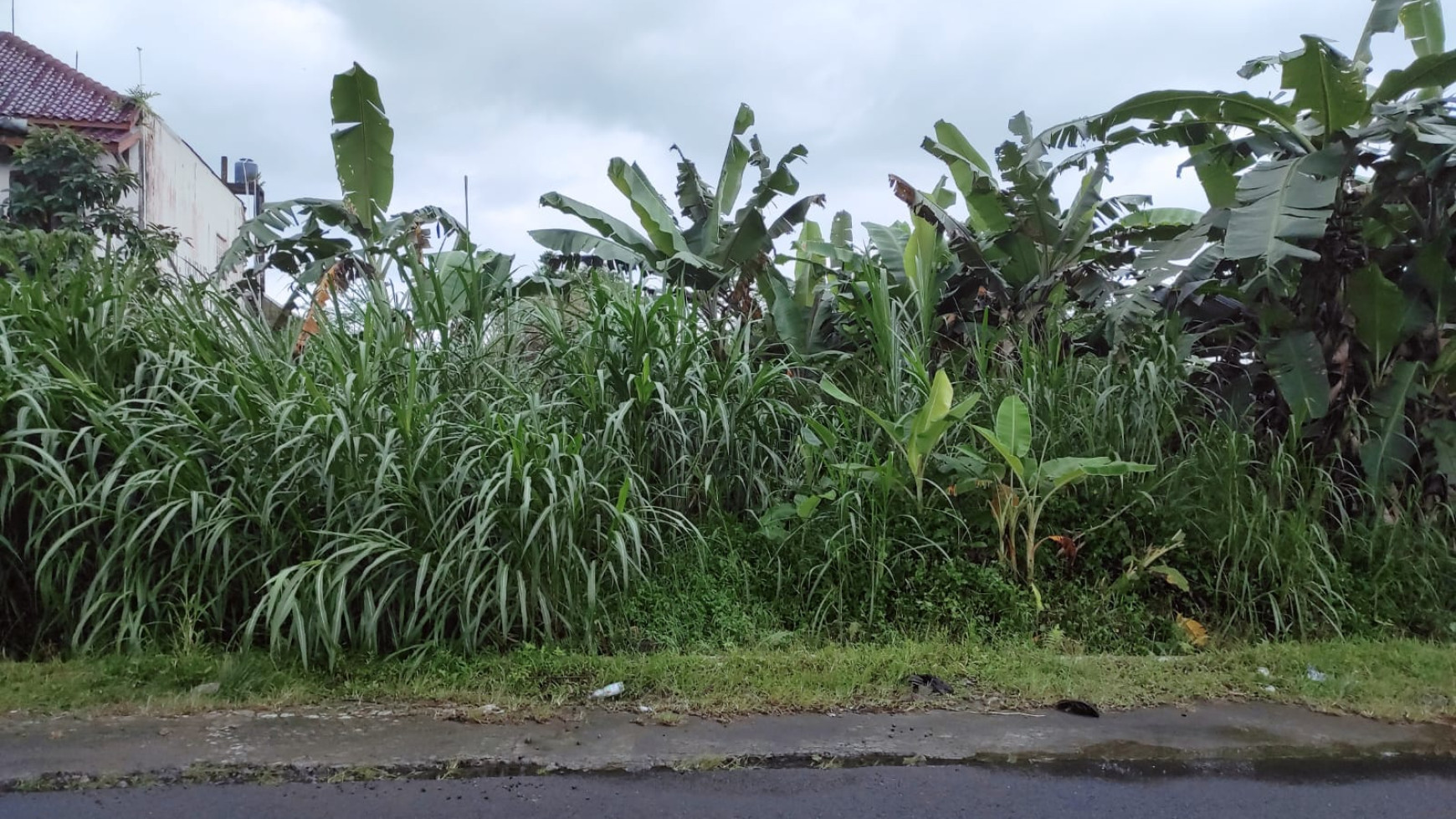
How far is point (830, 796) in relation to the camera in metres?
3.04

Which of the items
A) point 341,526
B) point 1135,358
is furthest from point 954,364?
point 341,526

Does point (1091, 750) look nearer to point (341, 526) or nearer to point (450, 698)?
point (450, 698)

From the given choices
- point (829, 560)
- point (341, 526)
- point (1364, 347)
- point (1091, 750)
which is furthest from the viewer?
point (1364, 347)

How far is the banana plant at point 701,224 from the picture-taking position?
831cm

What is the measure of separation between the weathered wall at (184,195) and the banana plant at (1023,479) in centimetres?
1112

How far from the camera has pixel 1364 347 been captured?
5.89 metres

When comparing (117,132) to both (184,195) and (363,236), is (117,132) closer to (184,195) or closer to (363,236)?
(184,195)

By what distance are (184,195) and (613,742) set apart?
17.1 metres

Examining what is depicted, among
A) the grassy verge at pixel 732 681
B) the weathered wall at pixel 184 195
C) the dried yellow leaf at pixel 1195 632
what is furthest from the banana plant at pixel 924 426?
the weathered wall at pixel 184 195

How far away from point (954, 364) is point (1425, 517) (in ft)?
9.85

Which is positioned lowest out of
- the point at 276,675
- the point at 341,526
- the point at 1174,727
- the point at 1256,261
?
the point at 1174,727

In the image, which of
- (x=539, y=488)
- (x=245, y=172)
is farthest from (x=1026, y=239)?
(x=245, y=172)

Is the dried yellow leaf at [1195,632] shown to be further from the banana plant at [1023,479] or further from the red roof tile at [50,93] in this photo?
the red roof tile at [50,93]

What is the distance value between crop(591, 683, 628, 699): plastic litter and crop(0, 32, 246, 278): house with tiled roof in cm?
943
